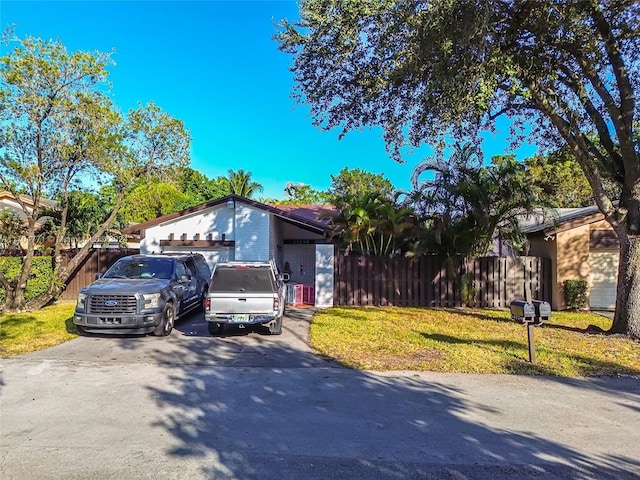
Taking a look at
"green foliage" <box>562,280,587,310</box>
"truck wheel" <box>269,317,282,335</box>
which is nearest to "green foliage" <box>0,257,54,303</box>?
"truck wheel" <box>269,317,282,335</box>

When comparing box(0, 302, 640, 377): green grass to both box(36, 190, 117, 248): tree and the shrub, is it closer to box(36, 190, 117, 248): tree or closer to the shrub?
the shrub

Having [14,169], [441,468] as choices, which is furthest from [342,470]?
[14,169]

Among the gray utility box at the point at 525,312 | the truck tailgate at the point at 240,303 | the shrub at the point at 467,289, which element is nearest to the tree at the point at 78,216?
the truck tailgate at the point at 240,303

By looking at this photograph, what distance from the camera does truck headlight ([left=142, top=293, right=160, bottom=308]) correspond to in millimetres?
9945

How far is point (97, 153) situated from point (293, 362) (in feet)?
32.5

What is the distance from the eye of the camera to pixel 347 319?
12867mm

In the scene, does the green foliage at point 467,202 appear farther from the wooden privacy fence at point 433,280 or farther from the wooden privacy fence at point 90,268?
the wooden privacy fence at point 90,268

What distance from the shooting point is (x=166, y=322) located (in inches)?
410

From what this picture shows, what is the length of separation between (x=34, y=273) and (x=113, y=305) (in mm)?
8070

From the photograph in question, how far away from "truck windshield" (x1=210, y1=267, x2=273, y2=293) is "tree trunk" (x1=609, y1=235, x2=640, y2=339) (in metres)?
8.32

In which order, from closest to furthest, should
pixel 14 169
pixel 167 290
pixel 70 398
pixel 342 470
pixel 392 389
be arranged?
pixel 342 470 < pixel 70 398 < pixel 392 389 < pixel 167 290 < pixel 14 169

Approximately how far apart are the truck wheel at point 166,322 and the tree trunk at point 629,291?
1065cm

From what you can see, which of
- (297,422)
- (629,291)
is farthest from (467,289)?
(297,422)

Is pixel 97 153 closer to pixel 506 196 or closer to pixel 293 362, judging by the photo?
pixel 293 362
